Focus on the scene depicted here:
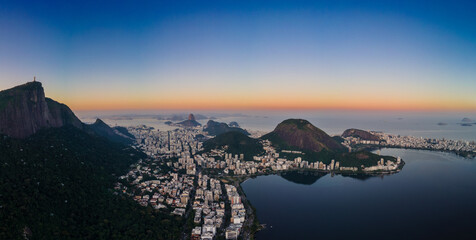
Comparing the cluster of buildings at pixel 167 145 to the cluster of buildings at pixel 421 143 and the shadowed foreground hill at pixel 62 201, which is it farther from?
the cluster of buildings at pixel 421 143

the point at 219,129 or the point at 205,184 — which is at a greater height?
the point at 219,129

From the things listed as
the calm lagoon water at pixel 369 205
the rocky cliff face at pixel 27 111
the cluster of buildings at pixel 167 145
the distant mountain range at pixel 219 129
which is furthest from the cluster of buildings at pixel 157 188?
the distant mountain range at pixel 219 129

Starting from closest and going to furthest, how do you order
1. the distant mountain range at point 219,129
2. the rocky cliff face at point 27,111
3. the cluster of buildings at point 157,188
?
the cluster of buildings at point 157,188 < the rocky cliff face at point 27,111 < the distant mountain range at point 219,129

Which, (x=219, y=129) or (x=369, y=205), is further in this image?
(x=219, y=129)

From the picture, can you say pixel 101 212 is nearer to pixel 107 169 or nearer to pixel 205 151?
pixel 107 169

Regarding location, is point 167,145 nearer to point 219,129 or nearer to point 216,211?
point 219,129

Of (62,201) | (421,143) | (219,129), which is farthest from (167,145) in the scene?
(421,143)

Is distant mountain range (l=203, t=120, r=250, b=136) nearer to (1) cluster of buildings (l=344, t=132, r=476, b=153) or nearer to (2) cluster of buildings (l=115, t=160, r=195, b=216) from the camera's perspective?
(1) cluster of buildings (l=344, t=132, r=476, b=153)
